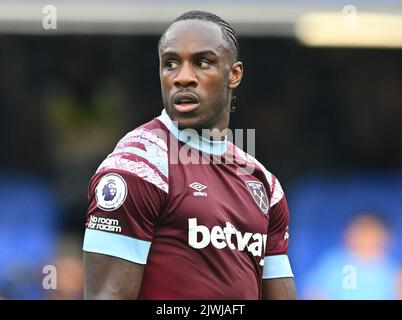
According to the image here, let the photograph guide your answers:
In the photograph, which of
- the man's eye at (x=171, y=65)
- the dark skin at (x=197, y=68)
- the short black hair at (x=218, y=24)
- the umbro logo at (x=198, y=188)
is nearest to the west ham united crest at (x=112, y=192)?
the umbro logo at (x=198, y=188)

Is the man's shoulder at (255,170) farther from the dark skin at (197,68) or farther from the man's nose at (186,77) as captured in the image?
the man's nose at (186,77)

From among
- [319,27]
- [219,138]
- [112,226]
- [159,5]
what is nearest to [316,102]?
[319,27]

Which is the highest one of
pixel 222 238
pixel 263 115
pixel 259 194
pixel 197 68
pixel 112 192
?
pixel 263 115

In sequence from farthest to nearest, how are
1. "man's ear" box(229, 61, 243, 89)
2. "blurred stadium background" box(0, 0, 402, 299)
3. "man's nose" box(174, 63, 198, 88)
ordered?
"blurred stadium background" box(0, 0, 402, 299)
"man's ear" box(229, 61, 243, 89)
"man's nose" box(174, 63, 198, 88)

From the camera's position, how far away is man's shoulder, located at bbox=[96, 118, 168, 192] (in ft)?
12.5

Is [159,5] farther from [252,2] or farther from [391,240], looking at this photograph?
[391,240]

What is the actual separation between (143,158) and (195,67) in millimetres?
455

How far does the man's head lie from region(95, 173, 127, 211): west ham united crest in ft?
1.42

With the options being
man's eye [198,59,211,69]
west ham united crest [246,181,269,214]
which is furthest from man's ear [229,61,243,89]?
west ham united crest [246,181,269,214]

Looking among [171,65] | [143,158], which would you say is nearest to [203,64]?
[171,65]

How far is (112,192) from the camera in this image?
3758mm

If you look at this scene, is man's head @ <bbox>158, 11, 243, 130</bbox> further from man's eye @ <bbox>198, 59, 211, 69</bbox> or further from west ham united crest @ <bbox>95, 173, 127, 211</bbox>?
west ham united crest @ <bbox>95, 173, 127, 211</bbox>

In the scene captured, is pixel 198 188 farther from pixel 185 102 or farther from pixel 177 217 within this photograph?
pixel 185 102

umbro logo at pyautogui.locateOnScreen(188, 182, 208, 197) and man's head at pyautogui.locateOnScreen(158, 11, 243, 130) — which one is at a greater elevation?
man's head at pyautogui.locateOnScreen(158, 11, 243, 130)
